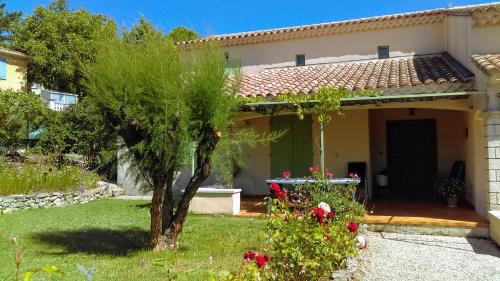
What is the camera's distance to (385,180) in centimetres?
1410

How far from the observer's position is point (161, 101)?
6996mm

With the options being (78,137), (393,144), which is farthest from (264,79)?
(78,137)

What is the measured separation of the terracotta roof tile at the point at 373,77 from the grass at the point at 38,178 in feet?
23.4

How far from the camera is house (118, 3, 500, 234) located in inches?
406

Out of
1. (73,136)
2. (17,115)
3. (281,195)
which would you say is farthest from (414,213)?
(17,115)

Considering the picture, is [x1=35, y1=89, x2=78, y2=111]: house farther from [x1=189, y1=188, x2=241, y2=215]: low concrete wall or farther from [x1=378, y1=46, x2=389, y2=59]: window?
[x1=378, y1=46, x2=389, y2=59]: window

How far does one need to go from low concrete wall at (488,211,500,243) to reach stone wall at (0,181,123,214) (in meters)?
12.6

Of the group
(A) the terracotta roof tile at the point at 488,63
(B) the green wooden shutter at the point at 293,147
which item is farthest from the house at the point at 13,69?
(A) the terracotta roof tile at the point at 488,63

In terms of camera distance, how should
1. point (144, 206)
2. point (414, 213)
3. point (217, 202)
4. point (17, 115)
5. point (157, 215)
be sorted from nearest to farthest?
point (157, 215) → point (414, 213) → point (217, 202) → point (144, 206) → point (17, 115)

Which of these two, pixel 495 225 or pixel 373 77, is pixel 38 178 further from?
pixel 495 225

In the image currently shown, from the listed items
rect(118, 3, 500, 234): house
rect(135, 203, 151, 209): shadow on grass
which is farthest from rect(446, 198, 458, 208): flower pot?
rect(135, 203, 151, 209): shadow on grass

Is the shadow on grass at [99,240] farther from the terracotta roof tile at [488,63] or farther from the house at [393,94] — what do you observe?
the terracotta roof tile at [488,63]

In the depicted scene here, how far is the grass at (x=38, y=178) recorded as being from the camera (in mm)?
14086

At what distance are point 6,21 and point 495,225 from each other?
112 ft
